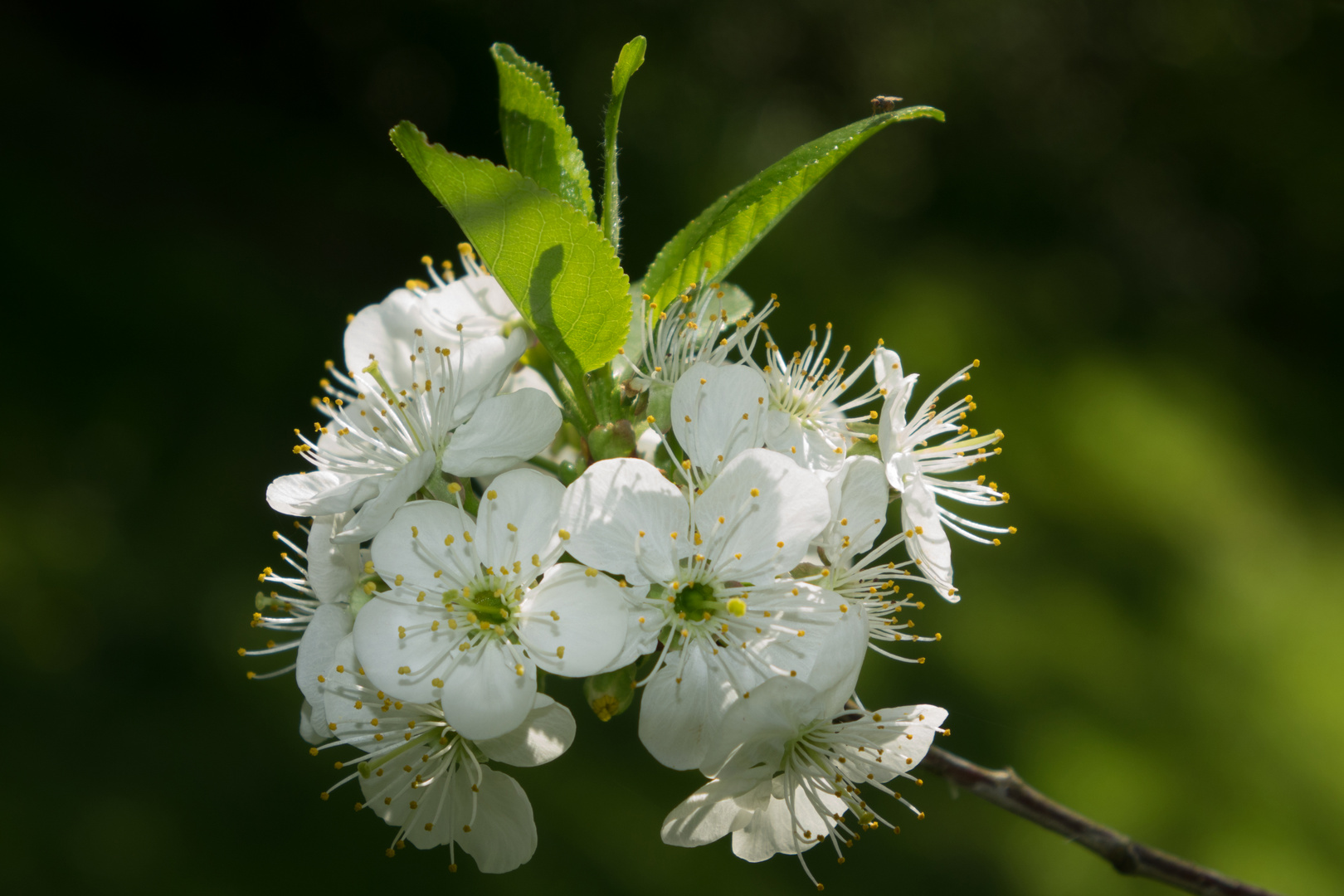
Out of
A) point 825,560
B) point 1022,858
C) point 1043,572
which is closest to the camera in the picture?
point 825,560

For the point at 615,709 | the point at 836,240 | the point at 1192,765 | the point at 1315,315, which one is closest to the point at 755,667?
the point at 615,709

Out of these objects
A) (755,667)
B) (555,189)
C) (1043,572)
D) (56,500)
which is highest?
(555,189)

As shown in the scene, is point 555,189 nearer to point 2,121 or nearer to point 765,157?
point 765,157

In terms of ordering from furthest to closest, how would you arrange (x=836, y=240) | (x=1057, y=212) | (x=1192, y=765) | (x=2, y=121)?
1. (x=1057, y=212)
2. (x=836, y=240)
3. (x=2, y=121)
4. (x=1192, y=765)

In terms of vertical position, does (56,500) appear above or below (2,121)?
below

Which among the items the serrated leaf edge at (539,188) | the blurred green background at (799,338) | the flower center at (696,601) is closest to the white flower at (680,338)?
the serrated leaf edge at (539,188)

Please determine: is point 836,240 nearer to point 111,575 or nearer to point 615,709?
point 111,575

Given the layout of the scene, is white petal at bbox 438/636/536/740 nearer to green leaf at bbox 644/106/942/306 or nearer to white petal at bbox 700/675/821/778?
white petal at bbox 700/675/821/778

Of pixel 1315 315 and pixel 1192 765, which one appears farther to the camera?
pixel 1315 315
